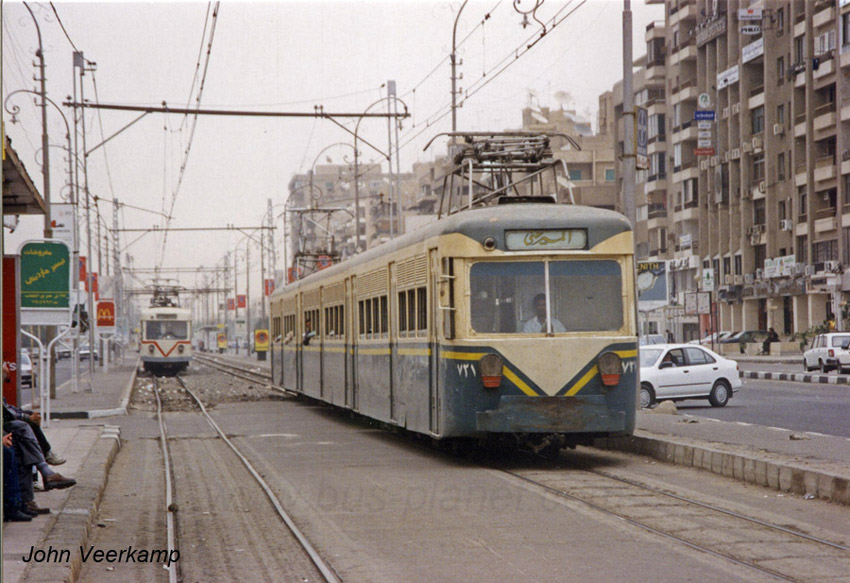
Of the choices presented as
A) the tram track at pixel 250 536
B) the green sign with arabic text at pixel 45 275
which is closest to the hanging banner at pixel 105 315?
the tram track at pixel 250 536

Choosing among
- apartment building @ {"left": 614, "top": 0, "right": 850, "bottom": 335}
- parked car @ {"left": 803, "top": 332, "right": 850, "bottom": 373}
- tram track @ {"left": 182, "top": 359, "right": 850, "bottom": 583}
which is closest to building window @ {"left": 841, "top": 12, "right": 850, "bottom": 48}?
apartment building @ {"left": 614, "top": 0, "right": 850, "bottom": 335}

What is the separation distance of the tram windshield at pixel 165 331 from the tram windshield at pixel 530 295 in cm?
4356

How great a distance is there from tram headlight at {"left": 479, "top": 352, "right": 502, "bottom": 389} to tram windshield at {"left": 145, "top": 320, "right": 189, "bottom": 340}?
144 ft

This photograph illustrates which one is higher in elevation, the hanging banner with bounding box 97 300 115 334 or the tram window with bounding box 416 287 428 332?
the hanging banner with bounding box 97 300 115 334

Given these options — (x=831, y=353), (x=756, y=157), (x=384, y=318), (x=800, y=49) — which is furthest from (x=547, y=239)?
(x=756, y=157)

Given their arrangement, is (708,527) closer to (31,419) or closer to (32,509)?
(32,509)

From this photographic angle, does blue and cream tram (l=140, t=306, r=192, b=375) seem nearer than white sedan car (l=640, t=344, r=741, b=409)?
No

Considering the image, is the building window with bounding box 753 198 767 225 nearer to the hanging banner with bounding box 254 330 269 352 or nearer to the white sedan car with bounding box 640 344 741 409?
the hanging banner with bounding box 254 330 269 352

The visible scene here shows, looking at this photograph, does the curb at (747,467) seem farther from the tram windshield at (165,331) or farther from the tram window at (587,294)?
the tram windshield at (165,331)

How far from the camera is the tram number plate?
14453 mm

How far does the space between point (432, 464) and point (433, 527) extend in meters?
5.33

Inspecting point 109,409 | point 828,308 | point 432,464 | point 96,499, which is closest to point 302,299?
point 109,409

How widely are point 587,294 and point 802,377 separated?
2832cm

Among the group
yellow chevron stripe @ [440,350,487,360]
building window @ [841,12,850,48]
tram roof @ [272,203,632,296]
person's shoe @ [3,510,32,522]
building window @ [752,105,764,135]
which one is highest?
building window @ [841,12,850,48]
